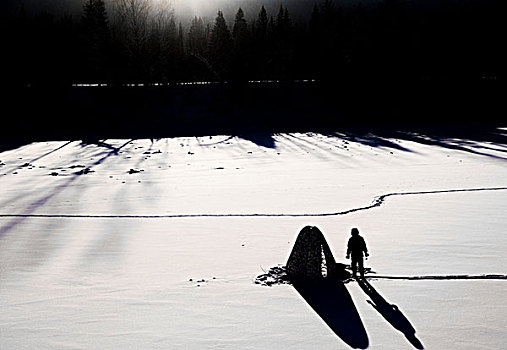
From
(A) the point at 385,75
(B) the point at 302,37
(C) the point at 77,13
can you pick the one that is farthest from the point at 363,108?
(C) the point at 77,13

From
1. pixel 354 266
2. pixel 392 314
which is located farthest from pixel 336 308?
pixel 354 266

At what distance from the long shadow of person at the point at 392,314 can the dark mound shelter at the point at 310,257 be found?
0.57 meters

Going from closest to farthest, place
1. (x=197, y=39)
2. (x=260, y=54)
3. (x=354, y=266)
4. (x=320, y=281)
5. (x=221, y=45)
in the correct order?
(x=320, y=281) < (x=354, y=266) < (x=260, y=54) < (x=221, y=45) < (x=197, y=39)

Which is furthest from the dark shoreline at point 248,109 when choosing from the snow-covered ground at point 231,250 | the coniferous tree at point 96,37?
the snow-covered ground at point 231,250

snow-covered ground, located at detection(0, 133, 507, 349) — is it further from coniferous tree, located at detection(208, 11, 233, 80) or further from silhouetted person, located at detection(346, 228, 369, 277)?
coniferous tree, located at detection(208, 11, 233, 80)

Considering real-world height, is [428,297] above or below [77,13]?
below

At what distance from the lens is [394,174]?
1947cm

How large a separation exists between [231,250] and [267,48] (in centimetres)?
5993

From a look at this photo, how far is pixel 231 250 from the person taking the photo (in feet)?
31.2

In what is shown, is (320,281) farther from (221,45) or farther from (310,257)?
(221,45)

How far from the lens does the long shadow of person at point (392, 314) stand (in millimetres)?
5621

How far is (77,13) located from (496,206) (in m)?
131

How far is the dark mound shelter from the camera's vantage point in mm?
7594

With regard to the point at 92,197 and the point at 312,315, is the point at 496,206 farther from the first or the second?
the point at 92,197
